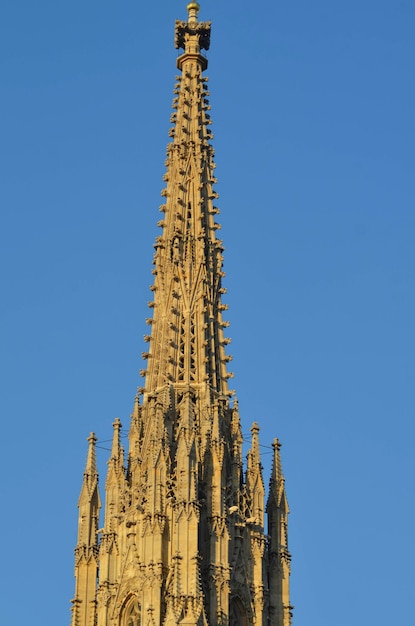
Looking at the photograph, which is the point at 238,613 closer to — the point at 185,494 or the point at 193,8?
the point at 185,494

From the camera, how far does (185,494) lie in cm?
8325

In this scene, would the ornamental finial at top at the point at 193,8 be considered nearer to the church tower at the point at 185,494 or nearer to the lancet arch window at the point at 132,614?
the church tower at the point at 185,494

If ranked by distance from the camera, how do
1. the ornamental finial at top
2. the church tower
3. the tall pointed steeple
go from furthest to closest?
1. the ornamental finial at top
2. the tall pointed steeple
3. the church tower

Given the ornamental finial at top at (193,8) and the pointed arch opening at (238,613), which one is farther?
the ornamental finial at top at (193,8)

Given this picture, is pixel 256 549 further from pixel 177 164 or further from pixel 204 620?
pixel 177 164

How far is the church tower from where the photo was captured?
82.4 meters

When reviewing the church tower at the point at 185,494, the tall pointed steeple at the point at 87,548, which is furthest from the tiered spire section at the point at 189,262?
the tall pointed steeple at the point at 87,548

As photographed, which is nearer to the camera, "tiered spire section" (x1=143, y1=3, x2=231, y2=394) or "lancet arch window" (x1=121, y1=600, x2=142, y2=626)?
"lancet arch window" (x1=121, y1=600, x2=142, y2=626)

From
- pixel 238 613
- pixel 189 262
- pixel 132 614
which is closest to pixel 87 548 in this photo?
pixel 132 614

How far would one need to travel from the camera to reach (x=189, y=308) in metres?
90.9

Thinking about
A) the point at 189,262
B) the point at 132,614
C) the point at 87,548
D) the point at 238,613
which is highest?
the point at 189,262

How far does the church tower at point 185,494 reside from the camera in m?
82.4

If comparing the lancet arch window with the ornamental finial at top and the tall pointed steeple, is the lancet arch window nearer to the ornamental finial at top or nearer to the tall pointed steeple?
the tall pointed steeple

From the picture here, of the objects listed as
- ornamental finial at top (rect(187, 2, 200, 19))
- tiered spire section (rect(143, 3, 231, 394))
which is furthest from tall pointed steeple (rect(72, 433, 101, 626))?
ornamental finial at top (rect(187, 2, 200, 19))
